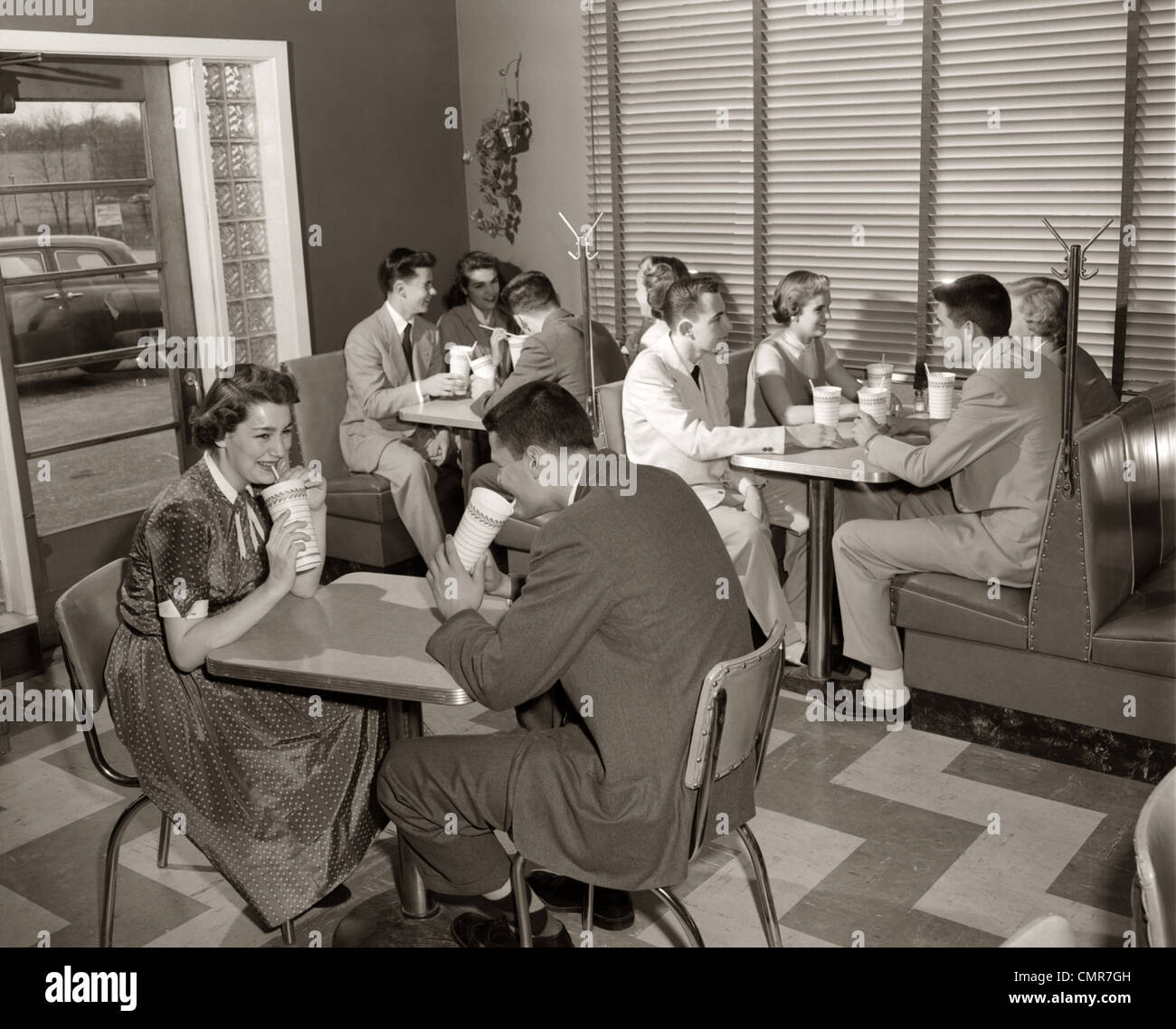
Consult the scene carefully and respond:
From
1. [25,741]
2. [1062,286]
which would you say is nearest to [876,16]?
[1062,286]

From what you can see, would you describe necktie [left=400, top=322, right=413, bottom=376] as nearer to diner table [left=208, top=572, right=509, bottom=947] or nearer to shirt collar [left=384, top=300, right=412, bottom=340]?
shirt collar [left=384, top=300, right=412, bottom=340]

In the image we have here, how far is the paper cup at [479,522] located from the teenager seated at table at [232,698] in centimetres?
44

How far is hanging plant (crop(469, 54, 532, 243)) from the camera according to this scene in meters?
6.64

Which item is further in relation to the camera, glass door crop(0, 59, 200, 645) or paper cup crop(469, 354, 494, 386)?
paper cup crop(469, 354, 494, 386)

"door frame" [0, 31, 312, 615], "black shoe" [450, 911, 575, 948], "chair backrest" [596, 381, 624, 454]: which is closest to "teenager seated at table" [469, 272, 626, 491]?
"chair backrest" [596, 381, 624, 454]

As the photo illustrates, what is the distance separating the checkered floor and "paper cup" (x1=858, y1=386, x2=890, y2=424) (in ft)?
3.73

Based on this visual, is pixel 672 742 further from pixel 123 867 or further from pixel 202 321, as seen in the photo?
pixel 202 321

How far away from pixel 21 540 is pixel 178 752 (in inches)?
97.6

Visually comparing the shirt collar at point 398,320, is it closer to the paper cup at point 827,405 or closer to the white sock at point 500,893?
the paper cup at point 827,405

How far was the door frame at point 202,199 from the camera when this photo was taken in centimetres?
500

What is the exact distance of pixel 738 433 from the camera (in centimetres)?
447

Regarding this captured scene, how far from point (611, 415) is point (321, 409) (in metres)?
1.52

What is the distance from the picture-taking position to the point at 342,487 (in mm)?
5652

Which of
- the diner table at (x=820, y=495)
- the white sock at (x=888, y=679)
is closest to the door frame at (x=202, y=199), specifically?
the diner table at (x=820, y=495)
